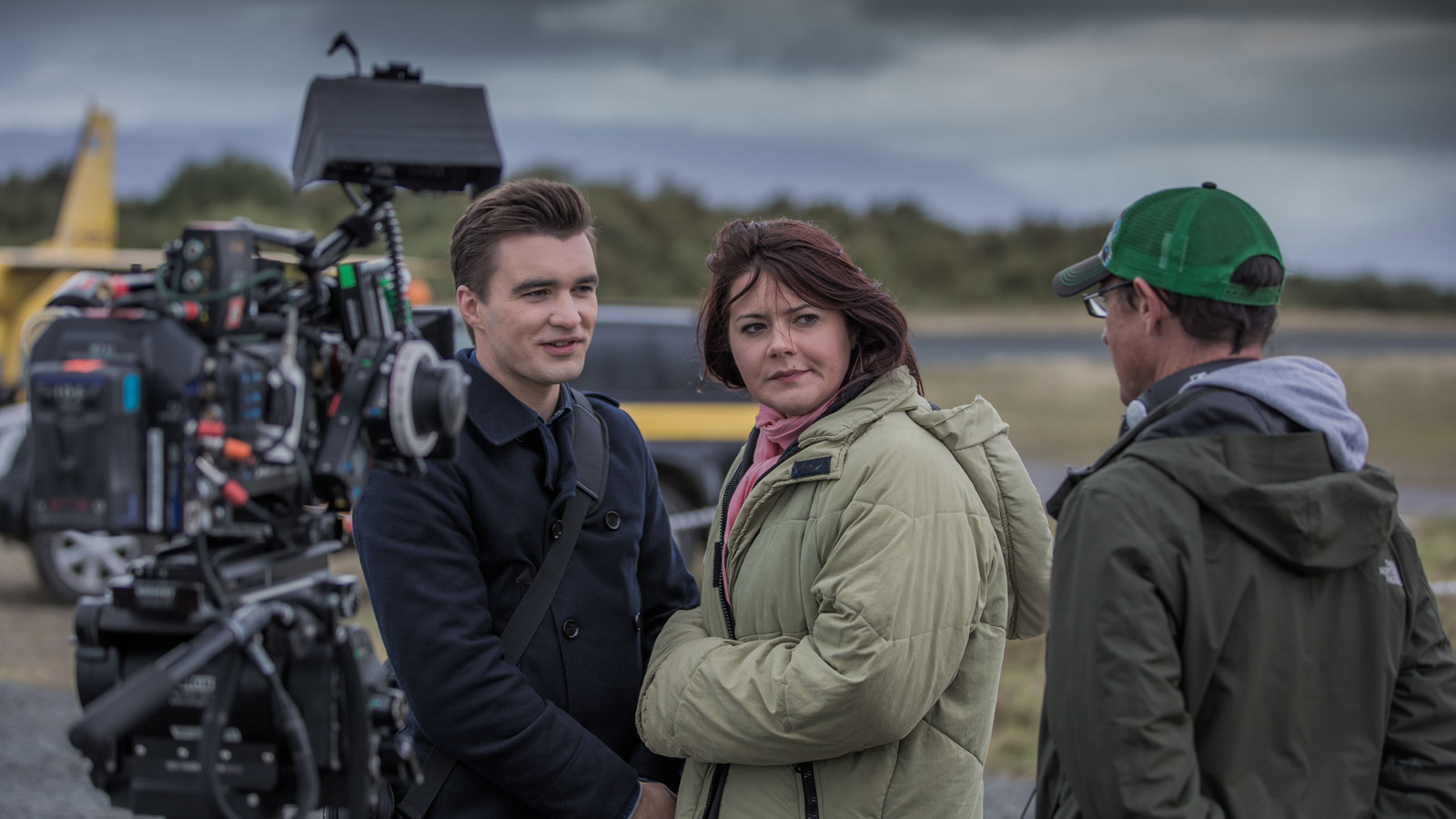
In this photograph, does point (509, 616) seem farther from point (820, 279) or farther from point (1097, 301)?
point (1097, 301)

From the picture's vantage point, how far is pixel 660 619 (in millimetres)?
2971

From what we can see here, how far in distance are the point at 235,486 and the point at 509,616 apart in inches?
37.4

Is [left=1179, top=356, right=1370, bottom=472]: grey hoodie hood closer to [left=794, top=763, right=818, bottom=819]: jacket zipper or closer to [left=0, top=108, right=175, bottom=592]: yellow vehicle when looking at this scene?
[left=794, top=763, right=818, bottom=819]: jacket zipper

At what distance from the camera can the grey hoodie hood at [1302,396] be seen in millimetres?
2006

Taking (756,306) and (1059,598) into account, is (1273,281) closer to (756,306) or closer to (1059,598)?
(1059,598)

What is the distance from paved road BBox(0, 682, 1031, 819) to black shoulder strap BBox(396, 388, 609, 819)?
2922 millimetres

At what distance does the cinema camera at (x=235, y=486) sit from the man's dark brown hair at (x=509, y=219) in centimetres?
48

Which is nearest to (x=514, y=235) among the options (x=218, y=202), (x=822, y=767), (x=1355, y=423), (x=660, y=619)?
(x=660, y=619)

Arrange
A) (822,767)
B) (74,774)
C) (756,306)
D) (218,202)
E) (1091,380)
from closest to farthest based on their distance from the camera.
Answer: (822,767)
(756,306)
(74,774)
(1091,380)
(218,202)

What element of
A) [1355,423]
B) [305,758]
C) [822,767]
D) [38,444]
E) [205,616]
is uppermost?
[1355,423]

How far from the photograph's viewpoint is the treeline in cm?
3603

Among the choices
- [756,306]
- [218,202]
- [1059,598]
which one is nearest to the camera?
[1059,598]

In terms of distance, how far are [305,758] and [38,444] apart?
0.64m

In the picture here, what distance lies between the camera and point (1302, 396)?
2.03 m
